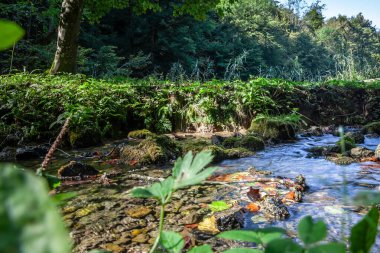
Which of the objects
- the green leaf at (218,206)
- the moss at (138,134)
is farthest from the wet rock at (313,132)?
the green leaf at (218,206)

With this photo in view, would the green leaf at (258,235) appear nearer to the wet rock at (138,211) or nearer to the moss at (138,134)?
the wet rock at (138,211)

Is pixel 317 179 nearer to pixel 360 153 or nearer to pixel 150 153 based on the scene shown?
pixel 360 153

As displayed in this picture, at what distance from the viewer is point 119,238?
7.02 ft

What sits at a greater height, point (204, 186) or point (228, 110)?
point (228, 110)

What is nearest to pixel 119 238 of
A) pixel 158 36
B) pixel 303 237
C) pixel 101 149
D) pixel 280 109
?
pixel 303 237

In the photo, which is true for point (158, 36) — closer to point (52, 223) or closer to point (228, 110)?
point (228, 110)

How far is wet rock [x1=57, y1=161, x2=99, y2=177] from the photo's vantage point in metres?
3.49

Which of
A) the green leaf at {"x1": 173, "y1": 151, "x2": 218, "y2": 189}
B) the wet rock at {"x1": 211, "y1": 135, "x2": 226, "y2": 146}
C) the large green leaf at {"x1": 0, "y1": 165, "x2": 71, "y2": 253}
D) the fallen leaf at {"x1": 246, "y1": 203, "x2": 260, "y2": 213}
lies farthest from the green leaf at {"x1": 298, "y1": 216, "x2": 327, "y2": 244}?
the wet rock at {"x1": 211, "y1": 135, "x2": 226, "y2": 146}

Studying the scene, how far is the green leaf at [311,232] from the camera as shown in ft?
1.45

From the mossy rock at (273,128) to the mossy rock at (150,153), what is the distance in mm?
2525

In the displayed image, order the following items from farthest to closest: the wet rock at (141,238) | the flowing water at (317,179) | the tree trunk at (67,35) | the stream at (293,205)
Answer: the tree trunk at (67,35) < the flowing water at (317,179) < the stream at (293,205) < the wet rock at (141,238)

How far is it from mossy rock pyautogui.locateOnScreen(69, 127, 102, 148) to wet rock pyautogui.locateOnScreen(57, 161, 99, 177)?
215cm

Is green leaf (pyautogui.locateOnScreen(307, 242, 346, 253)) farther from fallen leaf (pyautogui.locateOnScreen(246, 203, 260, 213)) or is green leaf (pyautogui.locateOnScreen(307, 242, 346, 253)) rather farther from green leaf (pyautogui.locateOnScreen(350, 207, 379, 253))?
fallen leaf (pyautogui.locateOnScreen(246, 203, 260, 213))

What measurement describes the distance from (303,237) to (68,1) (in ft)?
31.5
